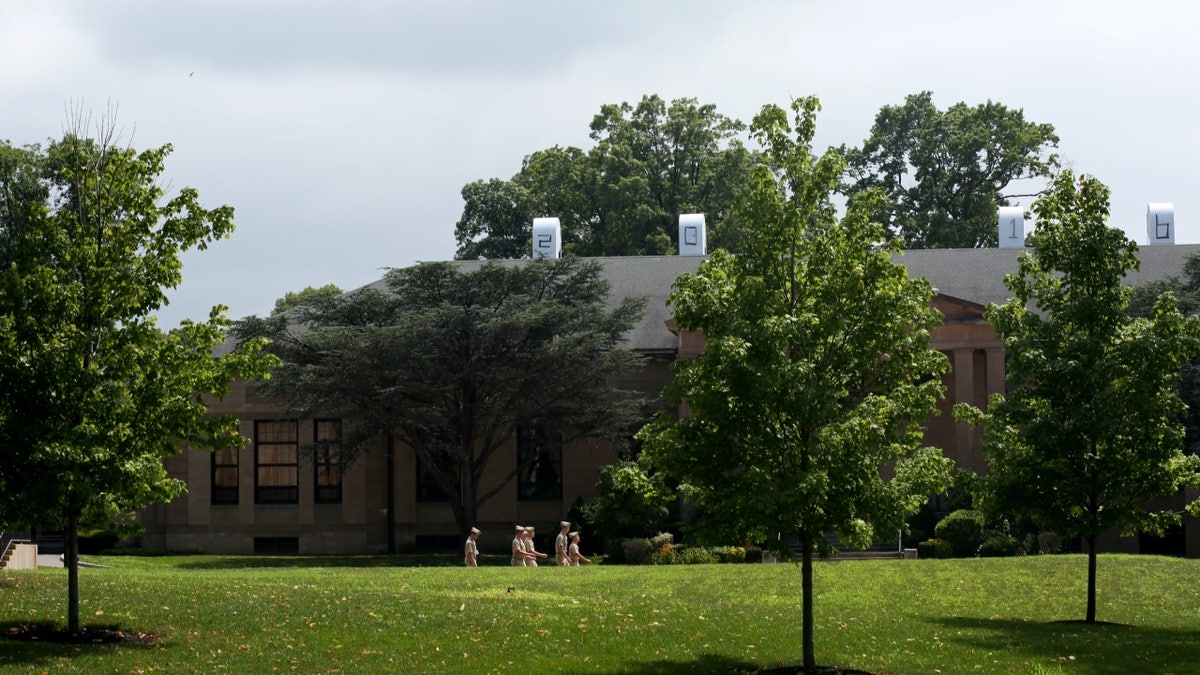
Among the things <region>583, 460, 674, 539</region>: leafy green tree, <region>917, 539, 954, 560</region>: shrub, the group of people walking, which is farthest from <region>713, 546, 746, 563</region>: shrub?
<region>917, 539, 954, 560</region>: shrub

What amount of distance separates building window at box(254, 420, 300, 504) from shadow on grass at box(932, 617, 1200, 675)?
30778 millimetres

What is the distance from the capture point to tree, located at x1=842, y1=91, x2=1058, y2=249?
73.6 meters

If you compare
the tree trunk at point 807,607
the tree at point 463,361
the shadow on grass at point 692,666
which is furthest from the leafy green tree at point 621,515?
the tree trunk at point 807,607

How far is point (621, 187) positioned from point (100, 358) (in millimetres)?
50340

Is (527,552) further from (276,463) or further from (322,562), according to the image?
(276,463)

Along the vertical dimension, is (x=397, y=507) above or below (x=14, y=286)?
below

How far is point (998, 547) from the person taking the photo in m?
41.0

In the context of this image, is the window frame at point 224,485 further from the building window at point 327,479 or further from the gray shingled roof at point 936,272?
the gray shingled roof at point 936,272

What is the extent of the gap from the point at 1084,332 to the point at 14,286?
55.8ft

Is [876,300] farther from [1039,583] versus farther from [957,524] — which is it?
[957,524]

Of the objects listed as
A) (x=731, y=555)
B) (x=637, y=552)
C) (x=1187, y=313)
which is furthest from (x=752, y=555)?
(x=1187, y=313)

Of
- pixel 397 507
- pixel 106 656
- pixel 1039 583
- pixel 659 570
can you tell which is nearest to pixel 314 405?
pixel 397 507

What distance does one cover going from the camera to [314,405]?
143 ft

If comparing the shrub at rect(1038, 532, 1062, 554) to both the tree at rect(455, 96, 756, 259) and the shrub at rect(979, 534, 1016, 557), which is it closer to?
the shrub at rect(979, 534, 1016, 557)
